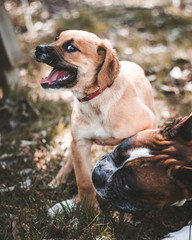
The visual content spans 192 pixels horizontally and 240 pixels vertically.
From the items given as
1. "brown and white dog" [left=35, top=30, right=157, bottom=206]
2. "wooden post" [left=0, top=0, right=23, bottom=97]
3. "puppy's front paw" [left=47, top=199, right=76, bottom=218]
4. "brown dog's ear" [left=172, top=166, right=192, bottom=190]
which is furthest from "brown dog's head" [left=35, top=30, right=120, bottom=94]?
"wooden post" [left=0, top=0, right=23, bottom=97]

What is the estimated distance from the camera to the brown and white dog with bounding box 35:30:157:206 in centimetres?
243

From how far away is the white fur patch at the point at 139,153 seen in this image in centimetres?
208

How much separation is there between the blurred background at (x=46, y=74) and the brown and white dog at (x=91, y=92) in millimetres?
561

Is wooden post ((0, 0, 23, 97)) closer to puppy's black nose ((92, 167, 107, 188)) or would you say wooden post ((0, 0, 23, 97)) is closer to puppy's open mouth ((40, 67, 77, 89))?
puppy's open mouth ((40, 67, 77, 89))

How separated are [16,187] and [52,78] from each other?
1178 millimetres

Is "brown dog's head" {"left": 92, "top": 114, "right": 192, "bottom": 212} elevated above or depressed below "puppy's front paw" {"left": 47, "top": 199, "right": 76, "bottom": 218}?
above

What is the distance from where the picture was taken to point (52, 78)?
2.57 m

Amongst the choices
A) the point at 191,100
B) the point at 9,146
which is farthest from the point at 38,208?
the point at 191,100

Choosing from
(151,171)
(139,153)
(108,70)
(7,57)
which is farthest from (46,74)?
(151,171)

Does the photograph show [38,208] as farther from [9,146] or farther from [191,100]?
[191,100]

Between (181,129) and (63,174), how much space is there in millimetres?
1463

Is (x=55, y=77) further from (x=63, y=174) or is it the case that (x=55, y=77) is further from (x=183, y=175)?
(x=183, y=175)

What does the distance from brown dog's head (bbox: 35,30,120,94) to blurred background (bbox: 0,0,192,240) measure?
947 mm

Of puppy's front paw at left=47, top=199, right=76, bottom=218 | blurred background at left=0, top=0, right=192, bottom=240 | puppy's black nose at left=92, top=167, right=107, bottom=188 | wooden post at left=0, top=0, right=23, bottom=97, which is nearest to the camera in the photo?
puppy's black nose at left=92, top=167, right=107, bottom=188
